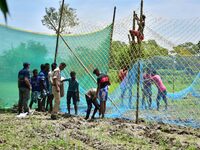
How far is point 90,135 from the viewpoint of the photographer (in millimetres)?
7316

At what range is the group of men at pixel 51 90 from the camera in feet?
31.5

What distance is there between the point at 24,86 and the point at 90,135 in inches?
127

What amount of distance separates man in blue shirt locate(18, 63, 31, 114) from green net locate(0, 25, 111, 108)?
1.33 metres

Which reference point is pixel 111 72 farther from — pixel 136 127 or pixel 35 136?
pixel 35 136

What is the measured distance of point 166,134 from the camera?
7.80 metres

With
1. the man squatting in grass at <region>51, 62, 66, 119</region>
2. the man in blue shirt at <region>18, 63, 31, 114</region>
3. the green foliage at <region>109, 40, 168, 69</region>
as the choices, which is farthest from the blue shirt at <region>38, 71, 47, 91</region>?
the green foliage at <region>109, 40, 168, 69</region>

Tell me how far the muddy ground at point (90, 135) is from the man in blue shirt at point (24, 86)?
2.90 ft

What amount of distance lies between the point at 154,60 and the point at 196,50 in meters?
1.42

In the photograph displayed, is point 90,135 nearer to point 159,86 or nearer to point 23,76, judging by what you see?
point 23,76

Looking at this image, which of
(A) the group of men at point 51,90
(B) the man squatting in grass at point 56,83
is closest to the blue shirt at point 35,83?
(A) the group of men at point 51,90

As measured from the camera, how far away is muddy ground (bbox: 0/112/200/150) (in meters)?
6.44

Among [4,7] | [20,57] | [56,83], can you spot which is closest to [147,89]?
[56,83]

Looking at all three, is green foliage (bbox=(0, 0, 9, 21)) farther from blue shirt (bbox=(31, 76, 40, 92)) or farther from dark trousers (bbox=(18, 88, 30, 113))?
blue shirt (bbox=(31, 76, 40, 92))

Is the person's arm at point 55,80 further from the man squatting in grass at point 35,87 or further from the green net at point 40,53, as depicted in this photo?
the green net at point 40,53
